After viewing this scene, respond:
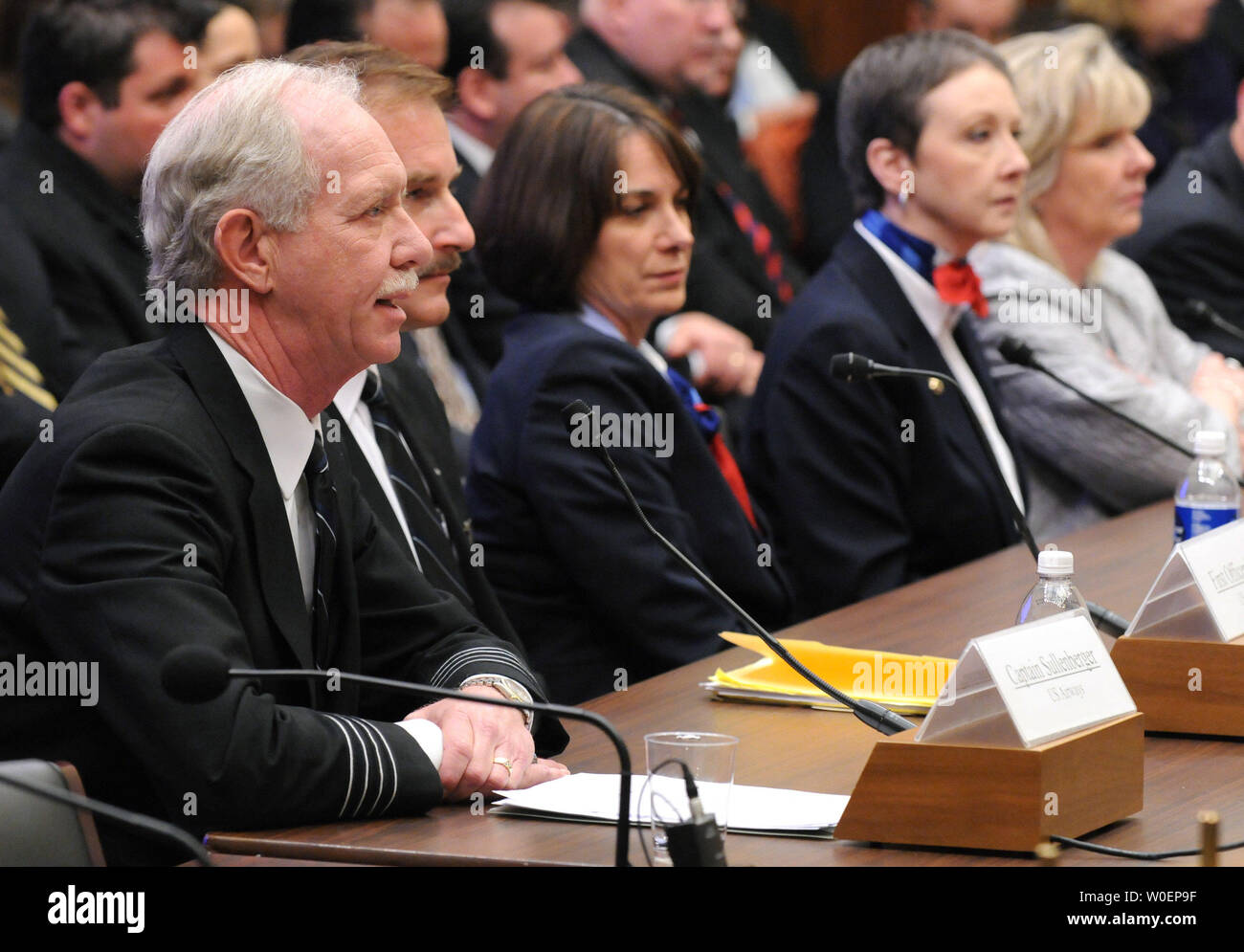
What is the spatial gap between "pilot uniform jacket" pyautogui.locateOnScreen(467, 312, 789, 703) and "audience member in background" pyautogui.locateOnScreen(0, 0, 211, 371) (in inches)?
29.9

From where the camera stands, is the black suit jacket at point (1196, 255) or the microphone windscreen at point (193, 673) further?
the black suit jacket at point (1196, 255)

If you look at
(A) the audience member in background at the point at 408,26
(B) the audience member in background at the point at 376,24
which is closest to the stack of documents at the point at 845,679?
(B) the audience member in background at the point at 376,24

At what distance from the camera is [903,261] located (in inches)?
129

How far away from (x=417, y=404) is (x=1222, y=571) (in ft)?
3.92

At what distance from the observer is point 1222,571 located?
1.93m

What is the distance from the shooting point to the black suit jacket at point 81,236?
3.02 meters

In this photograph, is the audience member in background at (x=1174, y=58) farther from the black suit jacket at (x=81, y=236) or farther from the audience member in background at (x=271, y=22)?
the black suit jacket at (x=81, y=236)

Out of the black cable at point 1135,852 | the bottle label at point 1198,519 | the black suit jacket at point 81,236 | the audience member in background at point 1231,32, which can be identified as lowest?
the black cable at point 1135,852

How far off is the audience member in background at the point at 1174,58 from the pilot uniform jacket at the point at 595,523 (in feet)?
11.0

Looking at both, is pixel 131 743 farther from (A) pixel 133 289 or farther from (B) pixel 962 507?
(B) pixel 962 507

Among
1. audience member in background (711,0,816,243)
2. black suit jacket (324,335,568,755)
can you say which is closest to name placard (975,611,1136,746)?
black suit jacket (324,335,568,755)

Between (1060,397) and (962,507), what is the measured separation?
475mm

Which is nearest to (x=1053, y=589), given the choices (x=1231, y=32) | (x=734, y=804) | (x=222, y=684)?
(x=734, y=804)
